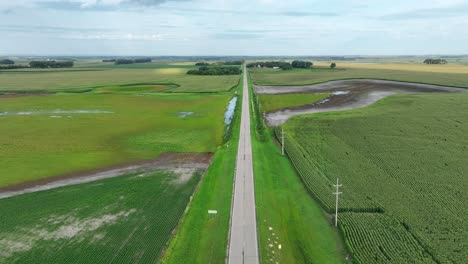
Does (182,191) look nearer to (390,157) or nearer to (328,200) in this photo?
(328,200)

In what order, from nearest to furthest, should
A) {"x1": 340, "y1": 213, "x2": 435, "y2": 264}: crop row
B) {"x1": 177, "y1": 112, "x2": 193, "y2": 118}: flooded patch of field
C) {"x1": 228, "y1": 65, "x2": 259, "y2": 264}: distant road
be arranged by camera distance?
{"x1": 340, "y1": 213, "x2": 435, "y2": 264}: crop row
{"x1": 228, "y1": 65, "x2": 259, "y2": 264}: distant road
{"x1": 177, "y1": 112, "x2": 193, "y2": 118}: flooded patch of field

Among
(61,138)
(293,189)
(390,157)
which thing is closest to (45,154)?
(61,138)

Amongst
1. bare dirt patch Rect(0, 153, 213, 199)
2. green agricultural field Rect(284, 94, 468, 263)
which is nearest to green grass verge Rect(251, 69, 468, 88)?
green agricultural field Rect(284, 94, 468, 263)

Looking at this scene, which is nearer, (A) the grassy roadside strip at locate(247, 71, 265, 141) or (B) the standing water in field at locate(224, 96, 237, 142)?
(A) the grassy roadside strip at locate(247, 71, 265, 141)

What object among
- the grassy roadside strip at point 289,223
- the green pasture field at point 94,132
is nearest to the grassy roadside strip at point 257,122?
the green pasture field at point 94,132

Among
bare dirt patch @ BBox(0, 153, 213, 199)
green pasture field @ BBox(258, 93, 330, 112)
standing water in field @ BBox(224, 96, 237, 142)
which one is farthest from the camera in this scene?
green pasture field @ BBox(258, 93, 330, 112)

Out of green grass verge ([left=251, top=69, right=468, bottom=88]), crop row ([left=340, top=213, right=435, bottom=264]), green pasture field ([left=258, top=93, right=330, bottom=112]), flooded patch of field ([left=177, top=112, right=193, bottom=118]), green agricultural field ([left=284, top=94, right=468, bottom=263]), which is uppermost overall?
green grass verge ([left=251, top=69, right=468, bottom=88])

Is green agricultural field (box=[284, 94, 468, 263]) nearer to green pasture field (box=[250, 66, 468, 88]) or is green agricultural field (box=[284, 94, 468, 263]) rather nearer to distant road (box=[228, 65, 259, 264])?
distant road (box=[228, 65, 259, 264])
